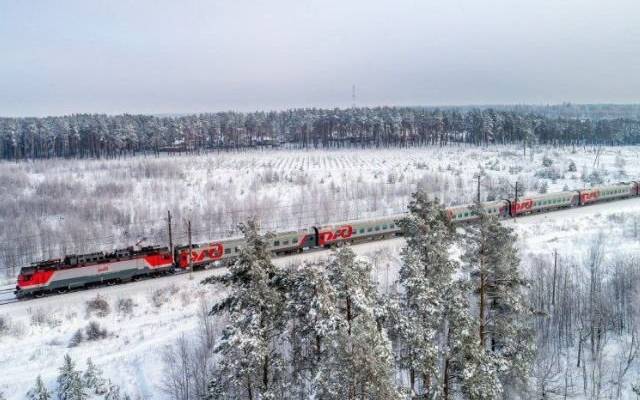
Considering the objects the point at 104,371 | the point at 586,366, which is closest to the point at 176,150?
the point at 104,371

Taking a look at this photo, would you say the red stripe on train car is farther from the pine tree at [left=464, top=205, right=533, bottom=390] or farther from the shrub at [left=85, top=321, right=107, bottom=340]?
the pine tree at [left=464, top=205, right=533, bottom=390]

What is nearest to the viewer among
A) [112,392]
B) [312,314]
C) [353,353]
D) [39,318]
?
[353,353]

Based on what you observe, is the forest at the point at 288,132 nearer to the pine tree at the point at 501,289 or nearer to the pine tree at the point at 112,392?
the pine tree at the point at 112,392

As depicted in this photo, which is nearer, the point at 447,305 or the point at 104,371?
the point at 447,305

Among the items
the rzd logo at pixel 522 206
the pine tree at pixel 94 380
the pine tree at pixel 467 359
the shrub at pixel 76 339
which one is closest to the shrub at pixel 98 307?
the shrub at pixel 76 339

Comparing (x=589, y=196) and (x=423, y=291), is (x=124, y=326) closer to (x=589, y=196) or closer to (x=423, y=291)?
(x=423, y=291)

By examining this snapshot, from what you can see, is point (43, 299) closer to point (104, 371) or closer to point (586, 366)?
point (104, 371)

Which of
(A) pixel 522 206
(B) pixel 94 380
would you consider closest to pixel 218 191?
(A) pixel 522 206
